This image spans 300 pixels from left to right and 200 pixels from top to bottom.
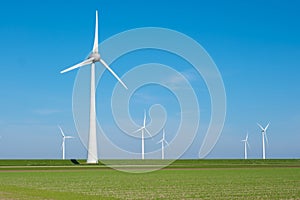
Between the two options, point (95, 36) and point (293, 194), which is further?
point (95, 36)

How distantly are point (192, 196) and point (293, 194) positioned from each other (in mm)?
6809

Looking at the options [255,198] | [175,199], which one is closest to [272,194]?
[255,198]

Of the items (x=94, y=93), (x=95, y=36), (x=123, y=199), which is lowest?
(x=123, y=199)

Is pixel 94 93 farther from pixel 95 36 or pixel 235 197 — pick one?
pixel 235 197

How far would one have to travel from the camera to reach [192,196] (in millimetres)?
33875

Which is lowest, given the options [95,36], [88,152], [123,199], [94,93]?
[123,199]

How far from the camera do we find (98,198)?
32.2m

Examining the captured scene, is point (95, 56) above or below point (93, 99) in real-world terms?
above

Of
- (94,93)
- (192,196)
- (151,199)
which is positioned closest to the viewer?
(151,199)

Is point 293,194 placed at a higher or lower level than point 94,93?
lower

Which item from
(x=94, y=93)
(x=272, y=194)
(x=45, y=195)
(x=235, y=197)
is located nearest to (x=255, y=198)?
(x=235, y=197)

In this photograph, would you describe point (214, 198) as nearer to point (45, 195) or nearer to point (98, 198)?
point (98, 198)

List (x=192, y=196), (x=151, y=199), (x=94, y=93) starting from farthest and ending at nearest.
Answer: (x=94, y=93)
(x=192, y=196)
(x=151, y=199)

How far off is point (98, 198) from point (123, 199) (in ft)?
4.96
